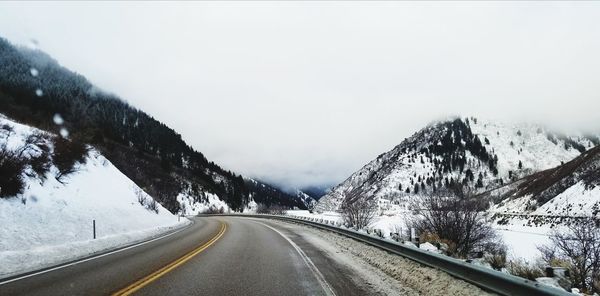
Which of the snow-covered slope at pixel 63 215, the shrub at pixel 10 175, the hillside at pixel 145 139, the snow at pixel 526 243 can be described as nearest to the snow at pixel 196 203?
the hillside at pixel 145 139

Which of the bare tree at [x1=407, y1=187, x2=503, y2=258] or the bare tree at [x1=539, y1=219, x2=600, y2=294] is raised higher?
the bare tree at [x1=407, y1=187, x2=503, y2=258]

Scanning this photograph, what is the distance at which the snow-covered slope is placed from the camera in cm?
1312

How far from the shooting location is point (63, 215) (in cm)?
1977

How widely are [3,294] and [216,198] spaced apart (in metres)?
150

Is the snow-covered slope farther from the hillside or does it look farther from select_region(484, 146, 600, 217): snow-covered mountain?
the hillside

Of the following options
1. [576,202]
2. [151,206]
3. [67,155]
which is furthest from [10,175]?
[576,202]

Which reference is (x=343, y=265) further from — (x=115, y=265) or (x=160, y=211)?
(x=160, y=211)

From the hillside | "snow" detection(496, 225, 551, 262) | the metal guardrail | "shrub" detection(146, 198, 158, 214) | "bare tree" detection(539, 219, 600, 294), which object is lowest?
"snow" detection(496, 225, 551, 262)

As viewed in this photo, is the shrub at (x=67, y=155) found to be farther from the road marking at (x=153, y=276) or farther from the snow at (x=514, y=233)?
the snow at (x=514, y=233)

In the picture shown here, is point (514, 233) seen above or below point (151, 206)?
below

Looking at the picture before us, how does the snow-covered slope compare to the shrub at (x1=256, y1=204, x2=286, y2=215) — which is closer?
the snow-covered slope

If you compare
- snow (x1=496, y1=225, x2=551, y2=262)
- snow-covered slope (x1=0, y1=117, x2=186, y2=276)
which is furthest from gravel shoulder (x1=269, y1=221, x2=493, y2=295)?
snow (x1=496, y1=225, x2=551, y2=262)

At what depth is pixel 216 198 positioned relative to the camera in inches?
6112

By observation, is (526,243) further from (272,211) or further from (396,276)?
(396,276)
